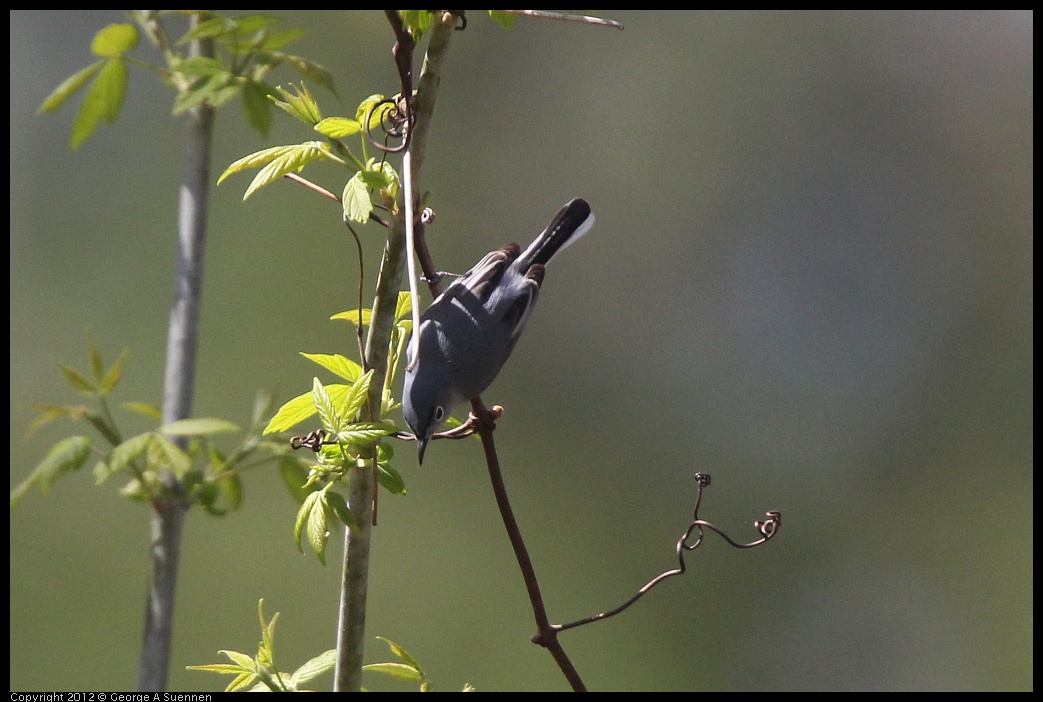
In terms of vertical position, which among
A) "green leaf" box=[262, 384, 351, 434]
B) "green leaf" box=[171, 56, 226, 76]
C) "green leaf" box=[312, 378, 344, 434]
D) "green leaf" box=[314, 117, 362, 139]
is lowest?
"green leaf" box=[312, 378, 344, 434]

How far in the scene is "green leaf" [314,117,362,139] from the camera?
84 cm

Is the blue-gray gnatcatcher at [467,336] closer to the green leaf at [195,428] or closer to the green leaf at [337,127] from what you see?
the green leaf at [195,428]

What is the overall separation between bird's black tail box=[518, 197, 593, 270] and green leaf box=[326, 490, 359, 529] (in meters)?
0.73

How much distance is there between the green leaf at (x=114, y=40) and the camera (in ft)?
3.58

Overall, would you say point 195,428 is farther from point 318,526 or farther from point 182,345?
point 318,526

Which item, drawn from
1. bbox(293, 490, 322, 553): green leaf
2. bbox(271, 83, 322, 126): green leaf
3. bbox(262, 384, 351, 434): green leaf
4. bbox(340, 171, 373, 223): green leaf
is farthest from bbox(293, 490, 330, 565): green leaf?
bbox(271, 83, 322, 126): green leaf

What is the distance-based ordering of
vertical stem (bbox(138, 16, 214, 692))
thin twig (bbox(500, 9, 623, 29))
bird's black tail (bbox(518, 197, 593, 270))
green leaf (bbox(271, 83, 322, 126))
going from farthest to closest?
1. bird's black tail (bbox(518, 197, 593, 270))
2. vertical stem (bbox(138, 16, 214, 692))
3. green leaf (bbox(271, 83, 322, 126))
4. thin twig (bbox(500, 9, 623, 29))

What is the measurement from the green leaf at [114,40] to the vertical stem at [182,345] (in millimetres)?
98

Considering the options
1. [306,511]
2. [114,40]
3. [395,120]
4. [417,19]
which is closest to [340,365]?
[306,511]

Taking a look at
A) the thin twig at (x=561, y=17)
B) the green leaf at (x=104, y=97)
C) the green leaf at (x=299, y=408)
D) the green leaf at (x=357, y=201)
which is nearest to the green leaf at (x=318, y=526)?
the green leaf at (x=299, y=408)

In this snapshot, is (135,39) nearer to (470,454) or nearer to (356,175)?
(356,175)

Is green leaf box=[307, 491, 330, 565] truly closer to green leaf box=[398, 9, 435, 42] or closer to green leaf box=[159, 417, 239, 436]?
green leaf box=[159, 417, 239, 436]

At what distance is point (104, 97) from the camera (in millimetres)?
1123

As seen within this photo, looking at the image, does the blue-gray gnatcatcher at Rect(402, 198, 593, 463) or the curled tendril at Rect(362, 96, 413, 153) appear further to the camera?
the blue-gray gnatcatcher at Rect(402, 198, 593, 463)
